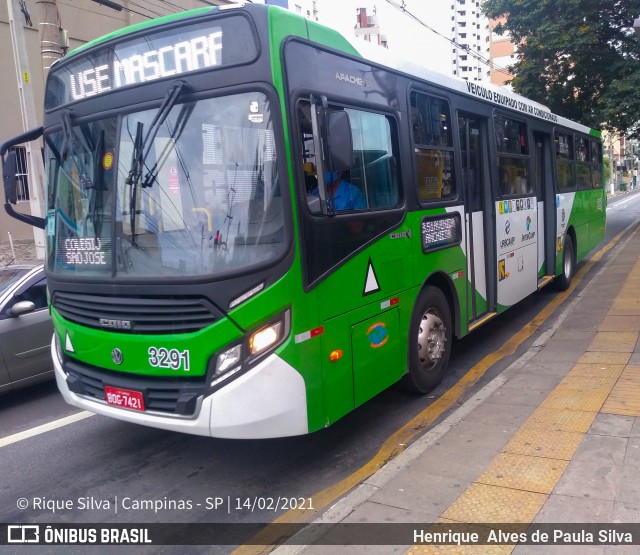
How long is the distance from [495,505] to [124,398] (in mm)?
2507

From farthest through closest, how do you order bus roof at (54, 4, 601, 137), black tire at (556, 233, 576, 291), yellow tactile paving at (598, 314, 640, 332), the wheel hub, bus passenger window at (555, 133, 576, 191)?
black tire at (556, 233, 576, 291), bus passenger window at (555, 133, 576, 191), yellow tactile paving at (598, 314, 640, 332), the wheel hub, bus roof at (54, 4, 601, 137)

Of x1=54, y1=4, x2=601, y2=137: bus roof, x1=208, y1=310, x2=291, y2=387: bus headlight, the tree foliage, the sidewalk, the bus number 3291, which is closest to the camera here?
the sidewalk

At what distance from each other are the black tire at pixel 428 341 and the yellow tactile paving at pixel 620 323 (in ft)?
9.45

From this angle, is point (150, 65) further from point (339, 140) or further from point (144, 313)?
point (144, 313)

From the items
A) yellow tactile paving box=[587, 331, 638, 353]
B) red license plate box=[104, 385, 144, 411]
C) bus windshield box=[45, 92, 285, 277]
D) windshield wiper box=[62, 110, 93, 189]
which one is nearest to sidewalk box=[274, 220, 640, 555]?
yellow tactile paving box=[587, 331, 638, 353]

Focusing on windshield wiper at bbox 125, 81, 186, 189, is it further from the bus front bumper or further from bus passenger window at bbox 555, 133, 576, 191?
bus passenger window at bbox 555, 133, 576, 191

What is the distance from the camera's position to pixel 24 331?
604 centimetres

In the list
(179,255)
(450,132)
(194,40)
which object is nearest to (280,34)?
(194,40)

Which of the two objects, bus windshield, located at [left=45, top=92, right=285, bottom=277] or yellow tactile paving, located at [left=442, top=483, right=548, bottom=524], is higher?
bus windshield, located at [left=45, top=92, right=285, bottom=277]

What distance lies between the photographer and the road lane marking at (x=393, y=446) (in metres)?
3.52

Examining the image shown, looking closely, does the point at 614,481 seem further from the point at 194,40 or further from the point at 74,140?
the point at 74,140

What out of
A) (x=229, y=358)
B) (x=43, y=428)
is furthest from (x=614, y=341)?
(x=43, y=428)

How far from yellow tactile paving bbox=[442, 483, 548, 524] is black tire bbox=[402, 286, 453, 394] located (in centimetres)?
169

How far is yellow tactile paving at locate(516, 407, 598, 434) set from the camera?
4.54m
